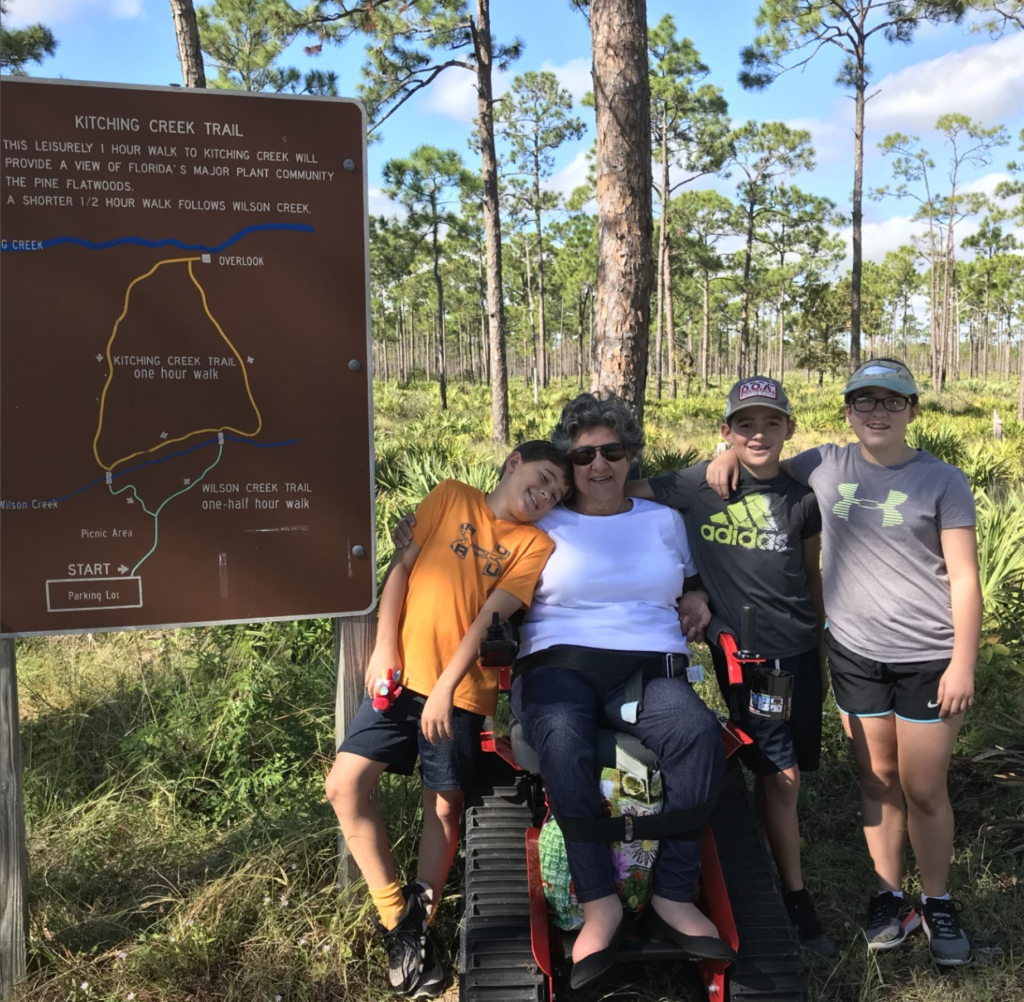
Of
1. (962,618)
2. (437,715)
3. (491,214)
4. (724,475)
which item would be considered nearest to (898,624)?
(962,618)

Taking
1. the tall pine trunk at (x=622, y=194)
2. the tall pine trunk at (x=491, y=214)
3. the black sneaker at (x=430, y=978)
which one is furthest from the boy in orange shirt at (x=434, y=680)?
the tall pine trunk at (x=491, y=214)

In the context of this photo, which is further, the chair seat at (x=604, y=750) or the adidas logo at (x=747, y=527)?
the adidas logo at (x=747, y=527)

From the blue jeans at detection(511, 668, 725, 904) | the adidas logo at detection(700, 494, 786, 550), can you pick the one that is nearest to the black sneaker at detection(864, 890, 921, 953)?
the blue jeans at detection(511, 668, 725, 904)

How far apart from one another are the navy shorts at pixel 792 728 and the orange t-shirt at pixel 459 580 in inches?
30.6

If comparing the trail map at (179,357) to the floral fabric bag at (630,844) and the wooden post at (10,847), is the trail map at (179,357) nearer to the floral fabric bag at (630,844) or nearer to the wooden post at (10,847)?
the wooden post at (10,847)

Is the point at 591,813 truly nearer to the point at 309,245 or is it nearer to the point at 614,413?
the point at 614,413

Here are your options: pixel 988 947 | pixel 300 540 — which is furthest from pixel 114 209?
pixel 988 947

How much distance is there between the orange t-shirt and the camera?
2.47 meters

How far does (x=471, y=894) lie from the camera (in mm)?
2326

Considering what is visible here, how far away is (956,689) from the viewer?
2.37 m

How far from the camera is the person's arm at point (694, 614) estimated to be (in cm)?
262

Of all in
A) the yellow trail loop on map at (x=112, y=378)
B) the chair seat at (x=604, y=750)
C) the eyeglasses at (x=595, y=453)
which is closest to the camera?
the chair seat at (x=604, y=750)

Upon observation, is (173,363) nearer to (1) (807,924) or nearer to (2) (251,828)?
(2) (251,828)

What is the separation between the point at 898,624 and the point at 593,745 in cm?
109
